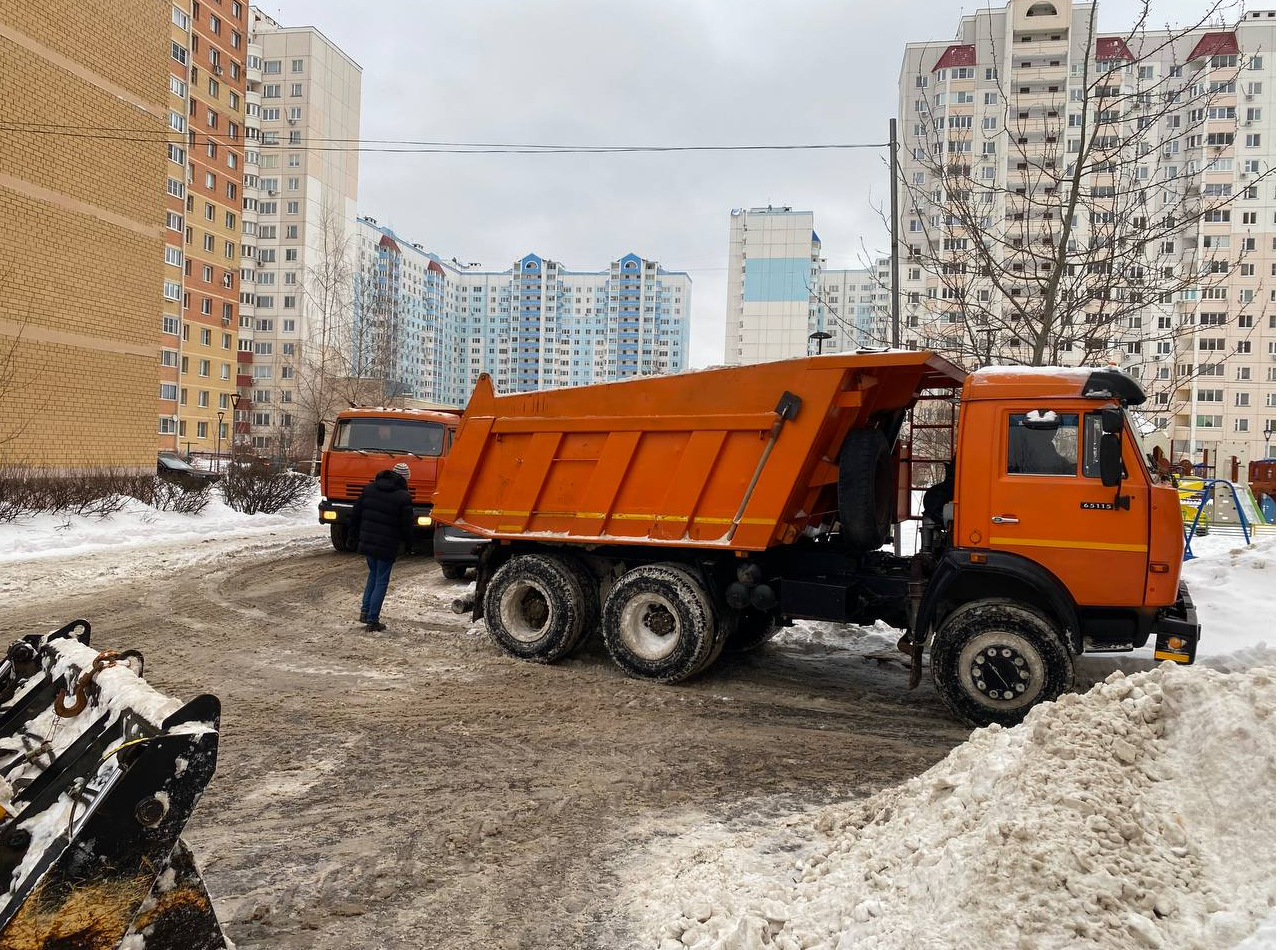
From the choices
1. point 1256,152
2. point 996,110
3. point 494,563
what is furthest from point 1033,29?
point 494,563

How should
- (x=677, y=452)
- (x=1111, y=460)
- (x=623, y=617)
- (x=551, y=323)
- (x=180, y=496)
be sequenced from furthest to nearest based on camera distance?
(x=551, y=323) → (x=180, y=496) → (x=623, y=617) → (x=677, y=452) → (x=1111, y=460)

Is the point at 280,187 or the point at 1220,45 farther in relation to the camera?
the point at 280,187

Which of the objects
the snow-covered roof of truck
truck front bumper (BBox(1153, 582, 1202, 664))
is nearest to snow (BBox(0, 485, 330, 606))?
the snow-covered roof of truck

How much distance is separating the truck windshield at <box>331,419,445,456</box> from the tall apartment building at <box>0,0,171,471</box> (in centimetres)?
909

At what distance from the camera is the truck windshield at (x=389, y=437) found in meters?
14.9

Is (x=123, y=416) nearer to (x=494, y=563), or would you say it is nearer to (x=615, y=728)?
(x=494, y=563)

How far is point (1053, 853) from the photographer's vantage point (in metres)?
2.72

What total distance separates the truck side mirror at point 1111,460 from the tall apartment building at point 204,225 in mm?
58029

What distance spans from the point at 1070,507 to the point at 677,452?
2.87 metres

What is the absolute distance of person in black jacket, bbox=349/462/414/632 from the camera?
8.90 meters

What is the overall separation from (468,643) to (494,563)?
2.82ft

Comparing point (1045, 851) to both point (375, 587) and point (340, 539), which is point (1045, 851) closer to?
point (375, 587)

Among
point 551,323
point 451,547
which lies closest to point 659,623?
point 451,547

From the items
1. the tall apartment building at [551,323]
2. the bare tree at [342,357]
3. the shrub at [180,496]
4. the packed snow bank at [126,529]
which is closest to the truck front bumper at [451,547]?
the packed snow bank at [126,529]
